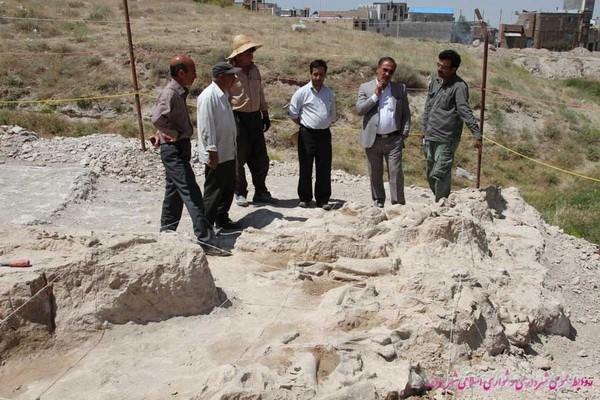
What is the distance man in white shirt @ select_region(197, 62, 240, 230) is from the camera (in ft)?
16.8

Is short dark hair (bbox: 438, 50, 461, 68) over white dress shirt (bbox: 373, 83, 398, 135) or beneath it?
over

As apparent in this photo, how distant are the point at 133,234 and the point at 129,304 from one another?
Answer: 568mm

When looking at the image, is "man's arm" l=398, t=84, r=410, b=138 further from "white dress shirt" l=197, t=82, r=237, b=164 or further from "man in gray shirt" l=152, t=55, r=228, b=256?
"man in gray shirt" l=152, t=55, r=228, b=256

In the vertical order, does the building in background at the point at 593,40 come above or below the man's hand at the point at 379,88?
above

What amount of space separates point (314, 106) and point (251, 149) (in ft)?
2.95

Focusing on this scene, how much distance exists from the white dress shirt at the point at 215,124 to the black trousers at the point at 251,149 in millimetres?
975

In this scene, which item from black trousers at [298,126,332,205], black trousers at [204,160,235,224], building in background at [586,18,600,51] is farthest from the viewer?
building in background at [586,18,600,51]

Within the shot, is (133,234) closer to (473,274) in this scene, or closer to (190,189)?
(190,189)

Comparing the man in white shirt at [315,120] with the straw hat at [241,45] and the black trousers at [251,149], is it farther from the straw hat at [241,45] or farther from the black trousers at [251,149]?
the straw hat at [241,45]

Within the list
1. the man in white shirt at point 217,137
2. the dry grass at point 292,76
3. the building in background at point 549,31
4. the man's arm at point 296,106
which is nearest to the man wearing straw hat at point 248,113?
the man's arm at point 296,106

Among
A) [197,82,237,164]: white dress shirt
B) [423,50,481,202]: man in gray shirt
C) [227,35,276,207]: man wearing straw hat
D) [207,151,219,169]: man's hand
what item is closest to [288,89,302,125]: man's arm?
[227,35,276,207]: man wearing straw hat

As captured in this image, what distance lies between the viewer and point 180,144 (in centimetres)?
516

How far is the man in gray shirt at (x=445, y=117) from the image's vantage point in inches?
230

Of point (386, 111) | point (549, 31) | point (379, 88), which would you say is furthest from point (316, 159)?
point (549, 31)
